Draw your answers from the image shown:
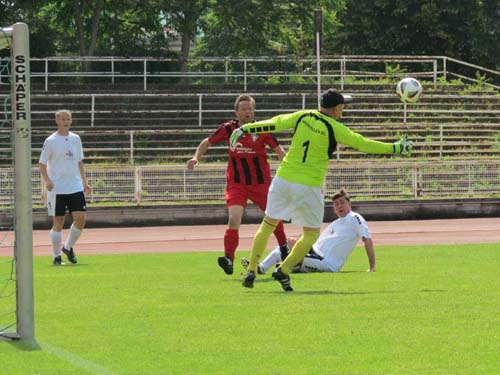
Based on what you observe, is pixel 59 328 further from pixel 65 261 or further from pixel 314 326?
pixel 65 261

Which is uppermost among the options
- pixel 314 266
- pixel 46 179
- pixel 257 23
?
pixel 257 23

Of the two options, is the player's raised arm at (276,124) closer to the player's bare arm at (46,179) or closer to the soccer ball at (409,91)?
the player's bare arm at (46,179)

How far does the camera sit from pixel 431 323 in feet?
30.6

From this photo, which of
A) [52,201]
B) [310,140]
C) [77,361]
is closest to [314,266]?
[310,140]

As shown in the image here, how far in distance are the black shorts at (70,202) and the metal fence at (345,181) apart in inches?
428

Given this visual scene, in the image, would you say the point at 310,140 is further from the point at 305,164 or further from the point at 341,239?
the point at 341,239

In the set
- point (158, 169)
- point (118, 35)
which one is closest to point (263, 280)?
point (158, 169)

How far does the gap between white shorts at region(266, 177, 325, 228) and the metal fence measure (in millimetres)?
16196

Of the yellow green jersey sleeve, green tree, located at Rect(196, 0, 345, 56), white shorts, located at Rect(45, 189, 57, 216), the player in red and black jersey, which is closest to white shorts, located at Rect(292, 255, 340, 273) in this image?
the player in red and black jersey

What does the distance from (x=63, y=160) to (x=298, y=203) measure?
216 inches

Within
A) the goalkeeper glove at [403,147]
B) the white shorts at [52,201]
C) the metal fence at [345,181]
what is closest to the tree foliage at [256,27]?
the metal fence at [345,181]

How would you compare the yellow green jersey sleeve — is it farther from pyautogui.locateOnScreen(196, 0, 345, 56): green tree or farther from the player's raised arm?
pyautogui.locateOnScreen(196, 0, 345, 56): green tree

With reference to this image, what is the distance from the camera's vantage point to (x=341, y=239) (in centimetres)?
1498

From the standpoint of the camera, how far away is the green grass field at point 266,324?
25.2 ft
